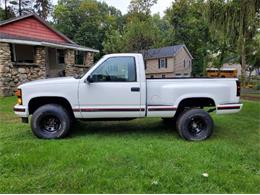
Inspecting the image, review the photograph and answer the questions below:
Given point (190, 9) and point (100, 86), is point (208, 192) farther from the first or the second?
point (190, 9)

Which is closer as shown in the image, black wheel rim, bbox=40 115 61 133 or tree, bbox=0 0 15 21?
black wheel rim, bbox=40 115 61 133

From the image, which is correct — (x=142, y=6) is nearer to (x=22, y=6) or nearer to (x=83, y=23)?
(x=83, y=23)

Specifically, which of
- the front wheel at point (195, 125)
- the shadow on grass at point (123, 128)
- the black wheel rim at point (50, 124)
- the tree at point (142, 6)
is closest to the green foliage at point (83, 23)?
the tree at point (142, 6)

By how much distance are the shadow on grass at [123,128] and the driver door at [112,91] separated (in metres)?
0.77

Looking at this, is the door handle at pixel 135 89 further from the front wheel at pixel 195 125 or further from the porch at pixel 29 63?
the porch at pixel 29 63

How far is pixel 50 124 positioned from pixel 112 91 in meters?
1.55

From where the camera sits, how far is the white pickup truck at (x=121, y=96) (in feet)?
16.3

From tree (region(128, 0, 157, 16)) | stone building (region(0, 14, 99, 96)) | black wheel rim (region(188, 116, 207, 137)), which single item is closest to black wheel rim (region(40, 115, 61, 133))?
black wheel rim (region(188, 116, 207, 137))

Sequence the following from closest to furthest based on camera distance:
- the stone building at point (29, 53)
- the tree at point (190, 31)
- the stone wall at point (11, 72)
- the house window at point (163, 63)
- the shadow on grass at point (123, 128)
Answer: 1. the shadow on grass at point (123, 128)
2. the stone wall at point (11, 72)
3. the stone building at point (29, 53)
4. the house window at point (163, 63)
5. the tree at point (190, 31)

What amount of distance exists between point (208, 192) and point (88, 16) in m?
40.8

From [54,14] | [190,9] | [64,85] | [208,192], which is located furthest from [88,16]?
[208,192]

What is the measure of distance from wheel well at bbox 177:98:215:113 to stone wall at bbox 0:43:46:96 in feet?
33.6

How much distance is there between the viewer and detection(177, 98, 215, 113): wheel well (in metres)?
5.20

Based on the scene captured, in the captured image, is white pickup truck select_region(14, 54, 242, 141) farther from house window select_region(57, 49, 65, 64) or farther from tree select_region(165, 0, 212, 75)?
tree select_region(165, 0, 212, 75)
